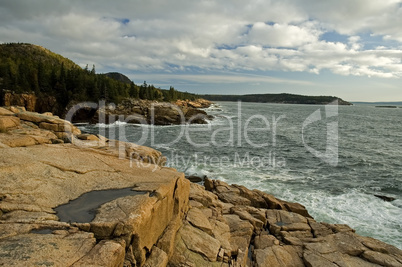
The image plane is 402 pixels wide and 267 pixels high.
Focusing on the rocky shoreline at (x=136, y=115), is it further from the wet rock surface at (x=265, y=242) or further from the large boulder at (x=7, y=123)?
the wet rock surface at (x=265, y=242)

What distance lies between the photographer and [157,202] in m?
7.63

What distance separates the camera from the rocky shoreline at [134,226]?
17.9 feet

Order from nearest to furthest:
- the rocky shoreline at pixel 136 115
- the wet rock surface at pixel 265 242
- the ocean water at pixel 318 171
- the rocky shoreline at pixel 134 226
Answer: the rocky shoreline at pixel 134 226 → the wet rock surface at pixel 265 242 → the ocean water at pixel 318 171 → the rocky shoreline at pixel 136 115

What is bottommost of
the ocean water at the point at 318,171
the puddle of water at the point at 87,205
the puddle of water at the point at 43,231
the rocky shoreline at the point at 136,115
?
the ocean water at the point at 318,171

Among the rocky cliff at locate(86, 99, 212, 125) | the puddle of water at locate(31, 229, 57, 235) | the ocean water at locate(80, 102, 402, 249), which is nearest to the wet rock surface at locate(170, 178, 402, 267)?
the ocean water at locate(80, 102, 402, 249)

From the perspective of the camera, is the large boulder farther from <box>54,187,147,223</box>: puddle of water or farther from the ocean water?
the ocean water

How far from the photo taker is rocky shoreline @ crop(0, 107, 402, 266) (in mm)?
5469

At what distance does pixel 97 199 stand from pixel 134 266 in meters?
2.64

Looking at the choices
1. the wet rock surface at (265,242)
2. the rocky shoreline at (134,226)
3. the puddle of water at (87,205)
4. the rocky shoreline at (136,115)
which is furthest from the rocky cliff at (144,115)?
the puddle of water at (87,205)

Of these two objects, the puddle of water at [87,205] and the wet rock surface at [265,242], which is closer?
the puddle of water at [87,205]

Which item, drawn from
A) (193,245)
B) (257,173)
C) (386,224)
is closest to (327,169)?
(257,173)

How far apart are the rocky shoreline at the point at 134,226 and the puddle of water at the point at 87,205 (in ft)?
0.71

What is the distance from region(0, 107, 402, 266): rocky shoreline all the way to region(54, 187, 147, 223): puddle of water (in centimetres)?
22

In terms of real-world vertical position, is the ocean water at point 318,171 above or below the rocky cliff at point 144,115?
below
